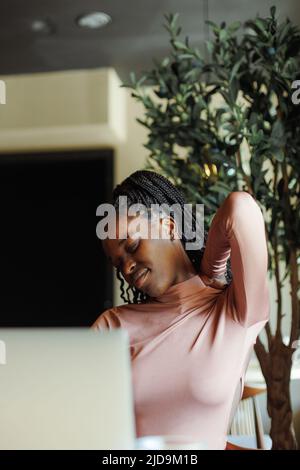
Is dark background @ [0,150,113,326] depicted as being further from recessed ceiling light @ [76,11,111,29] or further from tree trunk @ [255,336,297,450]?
tree trunk @ [255,336,297,450]

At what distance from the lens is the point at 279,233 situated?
1727mm

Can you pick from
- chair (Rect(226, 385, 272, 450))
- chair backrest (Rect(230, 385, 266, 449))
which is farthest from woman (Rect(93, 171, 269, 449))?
chair backrest (Rect(230, 385, 266, 449))

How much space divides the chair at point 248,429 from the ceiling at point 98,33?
1.49 meters

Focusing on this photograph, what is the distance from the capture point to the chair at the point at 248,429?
1166mm

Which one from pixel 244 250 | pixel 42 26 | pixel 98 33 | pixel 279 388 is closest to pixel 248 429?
pixel 279 388

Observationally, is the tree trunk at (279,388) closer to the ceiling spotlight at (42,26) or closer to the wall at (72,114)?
the wall at (72,114)

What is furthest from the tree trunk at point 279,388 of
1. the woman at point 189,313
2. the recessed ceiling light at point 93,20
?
the recessed ceiling light at point 93,20

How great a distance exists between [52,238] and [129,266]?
2.18 meters

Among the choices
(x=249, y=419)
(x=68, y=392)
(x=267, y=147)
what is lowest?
(x=249, y=419)

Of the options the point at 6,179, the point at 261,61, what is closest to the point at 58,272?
the point at 6,179

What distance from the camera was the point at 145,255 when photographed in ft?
3.16

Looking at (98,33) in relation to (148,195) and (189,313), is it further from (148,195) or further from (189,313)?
(189,313)

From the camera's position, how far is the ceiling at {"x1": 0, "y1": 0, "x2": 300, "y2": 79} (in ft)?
7.82
